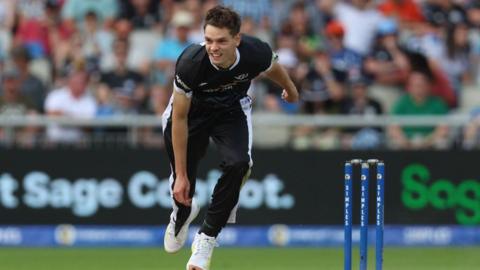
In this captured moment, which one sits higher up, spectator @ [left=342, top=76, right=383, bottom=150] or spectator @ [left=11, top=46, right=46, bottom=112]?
spectator @ [left=11, top=46, right=46, bottom=112]

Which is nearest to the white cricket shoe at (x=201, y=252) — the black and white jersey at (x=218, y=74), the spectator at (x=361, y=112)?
the black and white jersey at (x=218, y=74)

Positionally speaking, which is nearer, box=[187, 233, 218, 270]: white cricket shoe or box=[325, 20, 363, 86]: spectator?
box=[187, 233, 218, 270]: white cricket shoe

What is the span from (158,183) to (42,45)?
2396 millimetres

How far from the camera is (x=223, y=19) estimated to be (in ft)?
26.5

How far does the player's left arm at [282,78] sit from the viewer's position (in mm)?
8703

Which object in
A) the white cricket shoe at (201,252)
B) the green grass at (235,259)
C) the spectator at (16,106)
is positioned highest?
the spectator at (16,106)

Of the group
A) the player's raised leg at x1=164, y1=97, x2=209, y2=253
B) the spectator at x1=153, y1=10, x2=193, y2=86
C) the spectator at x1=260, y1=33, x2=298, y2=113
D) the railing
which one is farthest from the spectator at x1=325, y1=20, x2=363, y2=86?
the player's raised leg at x1=164, y1=97, x2=209, y2=253

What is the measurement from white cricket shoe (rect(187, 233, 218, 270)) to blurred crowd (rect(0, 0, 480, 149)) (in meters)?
4.87

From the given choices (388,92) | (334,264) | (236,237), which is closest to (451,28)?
(388,92)

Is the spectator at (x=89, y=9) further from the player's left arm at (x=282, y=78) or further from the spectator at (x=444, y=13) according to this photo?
the player's left arm at (x=282, y=78)

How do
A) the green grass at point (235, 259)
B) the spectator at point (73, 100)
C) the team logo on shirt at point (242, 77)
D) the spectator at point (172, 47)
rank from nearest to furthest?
the team logo on shirt at point (242, 77) → the green grass at point (235, 259) → the spectator at point (73, 100) → the spectator at point (172, 47)

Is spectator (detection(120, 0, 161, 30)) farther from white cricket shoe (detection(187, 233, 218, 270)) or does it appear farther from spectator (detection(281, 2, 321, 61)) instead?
white cricket shoe (detection(187, 233, 218, 270))

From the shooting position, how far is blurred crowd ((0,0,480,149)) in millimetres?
13727

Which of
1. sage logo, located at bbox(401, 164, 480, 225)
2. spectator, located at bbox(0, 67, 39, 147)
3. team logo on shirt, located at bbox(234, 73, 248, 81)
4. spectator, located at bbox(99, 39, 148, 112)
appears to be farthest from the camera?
spectator, located at bbox(99, 39, 148, 112)
